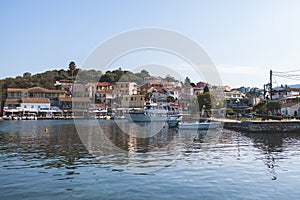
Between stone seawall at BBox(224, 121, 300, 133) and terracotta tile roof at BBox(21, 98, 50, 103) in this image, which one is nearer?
stone seawall at BBox(224, 121, 300, 133)

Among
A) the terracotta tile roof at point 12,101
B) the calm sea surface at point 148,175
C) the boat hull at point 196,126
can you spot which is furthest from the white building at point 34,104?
the calm sea surface at point 148,175

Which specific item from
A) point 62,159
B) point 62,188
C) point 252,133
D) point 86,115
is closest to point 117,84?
point 86,115

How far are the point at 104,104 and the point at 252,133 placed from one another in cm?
6625

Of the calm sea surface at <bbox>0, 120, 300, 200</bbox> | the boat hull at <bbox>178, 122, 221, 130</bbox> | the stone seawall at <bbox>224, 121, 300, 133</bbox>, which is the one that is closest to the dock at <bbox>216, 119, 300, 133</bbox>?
the stone seawall at <bbox>224, 121, 300, 133</bbox>

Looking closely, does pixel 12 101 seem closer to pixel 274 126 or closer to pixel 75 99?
pixel 75 99

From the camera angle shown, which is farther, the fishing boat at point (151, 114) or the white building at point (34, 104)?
the white building at point (34, 104)

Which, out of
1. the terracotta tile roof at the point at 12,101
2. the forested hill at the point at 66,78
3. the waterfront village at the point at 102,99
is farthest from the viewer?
the forested hill at the point at 66,78

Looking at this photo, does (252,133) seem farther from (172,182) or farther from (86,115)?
(86,115)

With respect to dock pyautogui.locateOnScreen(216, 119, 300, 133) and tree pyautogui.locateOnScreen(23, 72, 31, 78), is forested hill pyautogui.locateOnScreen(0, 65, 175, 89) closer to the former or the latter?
tree pyautogui.locateOnScreen(23, 72, 31, 78)

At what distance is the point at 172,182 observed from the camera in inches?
468

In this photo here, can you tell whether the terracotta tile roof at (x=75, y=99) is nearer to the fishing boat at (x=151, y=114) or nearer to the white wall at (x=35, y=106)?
the white wall at (x=35, y=106)

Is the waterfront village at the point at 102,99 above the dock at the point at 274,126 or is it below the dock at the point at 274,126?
above

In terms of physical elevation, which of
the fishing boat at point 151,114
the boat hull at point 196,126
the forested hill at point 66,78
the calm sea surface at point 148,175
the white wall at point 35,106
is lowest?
the calm sea surface at point 148,175

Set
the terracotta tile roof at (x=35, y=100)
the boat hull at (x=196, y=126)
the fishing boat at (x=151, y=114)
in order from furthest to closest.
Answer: the terracotta tile roof at (x=35, y=100) → the fishing boat at (x=151, y=114) → the boat hull at (x=196, y=126)
